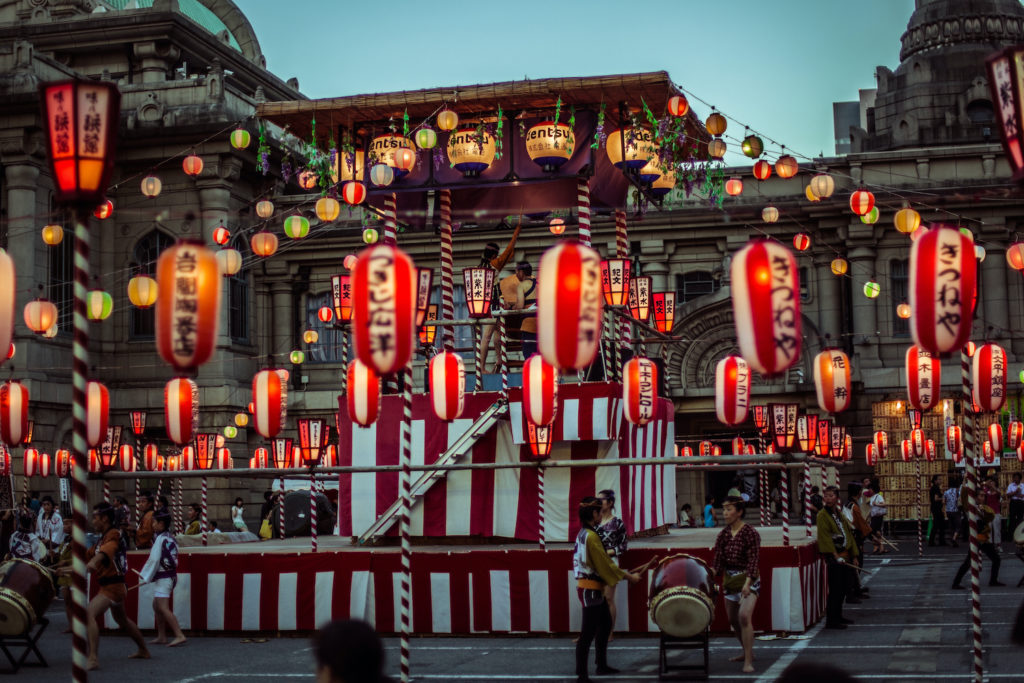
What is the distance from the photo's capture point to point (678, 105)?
18.8 metres

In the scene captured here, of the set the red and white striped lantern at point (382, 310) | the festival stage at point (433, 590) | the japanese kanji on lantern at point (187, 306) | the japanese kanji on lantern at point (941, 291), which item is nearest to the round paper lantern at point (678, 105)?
the festival stage at point (433, 590)

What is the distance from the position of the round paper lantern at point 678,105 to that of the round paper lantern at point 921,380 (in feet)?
16.4

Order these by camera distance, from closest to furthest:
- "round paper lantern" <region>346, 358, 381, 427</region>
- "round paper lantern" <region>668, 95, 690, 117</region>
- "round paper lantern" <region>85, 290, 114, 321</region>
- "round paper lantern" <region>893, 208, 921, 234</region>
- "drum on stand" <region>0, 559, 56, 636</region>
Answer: "drum on stand" <region>0, 559, 56, 636</region>, "round paper lantern" <region>346, 358, 381, 427</region>, "round paper lantern" <region>668, 95, 690, 117</region>, "round paper lantern" <region>893, 208, 921, 234</region>, "round paper lantern" <region>85, 290, 114, 321</region>

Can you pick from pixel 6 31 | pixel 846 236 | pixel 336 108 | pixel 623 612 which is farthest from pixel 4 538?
pixel 846 236

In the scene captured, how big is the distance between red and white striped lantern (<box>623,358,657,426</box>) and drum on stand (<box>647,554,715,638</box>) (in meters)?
4.57

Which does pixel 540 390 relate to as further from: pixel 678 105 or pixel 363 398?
pixel 678 105

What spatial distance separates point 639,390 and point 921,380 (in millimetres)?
5120

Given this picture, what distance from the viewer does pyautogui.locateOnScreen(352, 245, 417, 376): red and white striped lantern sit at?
33.7 ft

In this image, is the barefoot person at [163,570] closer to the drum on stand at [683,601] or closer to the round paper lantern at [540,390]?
the round paper lantern at [540,390]

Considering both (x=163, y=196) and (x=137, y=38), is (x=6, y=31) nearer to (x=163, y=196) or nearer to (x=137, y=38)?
(x=137, y=38)

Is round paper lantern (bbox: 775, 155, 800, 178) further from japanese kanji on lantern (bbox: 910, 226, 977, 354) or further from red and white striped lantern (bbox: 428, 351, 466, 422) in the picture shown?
japanese kanji on lantern (bbox: 910, 226, 977, 354)

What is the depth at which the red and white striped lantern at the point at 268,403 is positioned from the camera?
16.0 metres

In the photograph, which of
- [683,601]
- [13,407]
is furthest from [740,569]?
[13,407]

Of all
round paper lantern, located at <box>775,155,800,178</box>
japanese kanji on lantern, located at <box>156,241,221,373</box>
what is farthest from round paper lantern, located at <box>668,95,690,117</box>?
japanese kanji on lantern, located at <box>156,241,221,373</box>
